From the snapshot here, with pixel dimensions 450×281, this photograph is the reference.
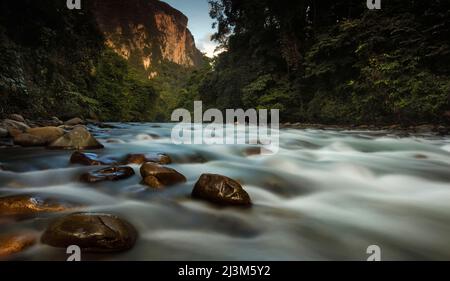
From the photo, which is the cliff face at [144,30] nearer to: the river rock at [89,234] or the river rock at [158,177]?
the river rock at [158,177]

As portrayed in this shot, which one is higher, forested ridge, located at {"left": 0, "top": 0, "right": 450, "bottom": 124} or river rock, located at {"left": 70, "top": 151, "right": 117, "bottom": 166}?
forested ridge, located at {"left": 0, "top": 0, "right": 450, "bottom": 124}

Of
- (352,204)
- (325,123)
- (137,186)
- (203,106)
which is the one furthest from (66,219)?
(203,106)

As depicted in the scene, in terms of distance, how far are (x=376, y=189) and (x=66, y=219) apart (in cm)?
A: 342

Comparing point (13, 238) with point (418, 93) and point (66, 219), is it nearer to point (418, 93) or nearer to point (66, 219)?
point (66, 219)

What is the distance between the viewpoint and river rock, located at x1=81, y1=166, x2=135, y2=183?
10.8 feet

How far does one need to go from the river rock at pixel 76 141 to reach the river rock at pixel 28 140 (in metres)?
0.35

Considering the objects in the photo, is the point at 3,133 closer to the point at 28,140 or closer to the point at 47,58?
the point at 28,140

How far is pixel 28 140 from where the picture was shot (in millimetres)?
5074

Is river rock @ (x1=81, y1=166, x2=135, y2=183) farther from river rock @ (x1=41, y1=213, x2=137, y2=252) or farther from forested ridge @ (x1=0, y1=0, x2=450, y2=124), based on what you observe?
forested ridge @ (x1=0, y1=0, x2=450, y2=124)

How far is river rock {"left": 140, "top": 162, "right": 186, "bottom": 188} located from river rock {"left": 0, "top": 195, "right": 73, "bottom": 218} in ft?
2.89

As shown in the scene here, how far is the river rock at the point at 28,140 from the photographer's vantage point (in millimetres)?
5062

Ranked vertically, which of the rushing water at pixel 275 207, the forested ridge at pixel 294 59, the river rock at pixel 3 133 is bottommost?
the rushing water at pixel 275 207

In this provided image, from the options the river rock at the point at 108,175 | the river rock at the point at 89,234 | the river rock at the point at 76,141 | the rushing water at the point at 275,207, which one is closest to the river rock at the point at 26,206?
the rushing water at the point at 275,207

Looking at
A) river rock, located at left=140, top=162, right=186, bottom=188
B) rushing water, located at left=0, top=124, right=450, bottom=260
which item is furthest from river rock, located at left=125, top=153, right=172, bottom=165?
river rock, located at left=140, top=162, right=186, bottom=188
